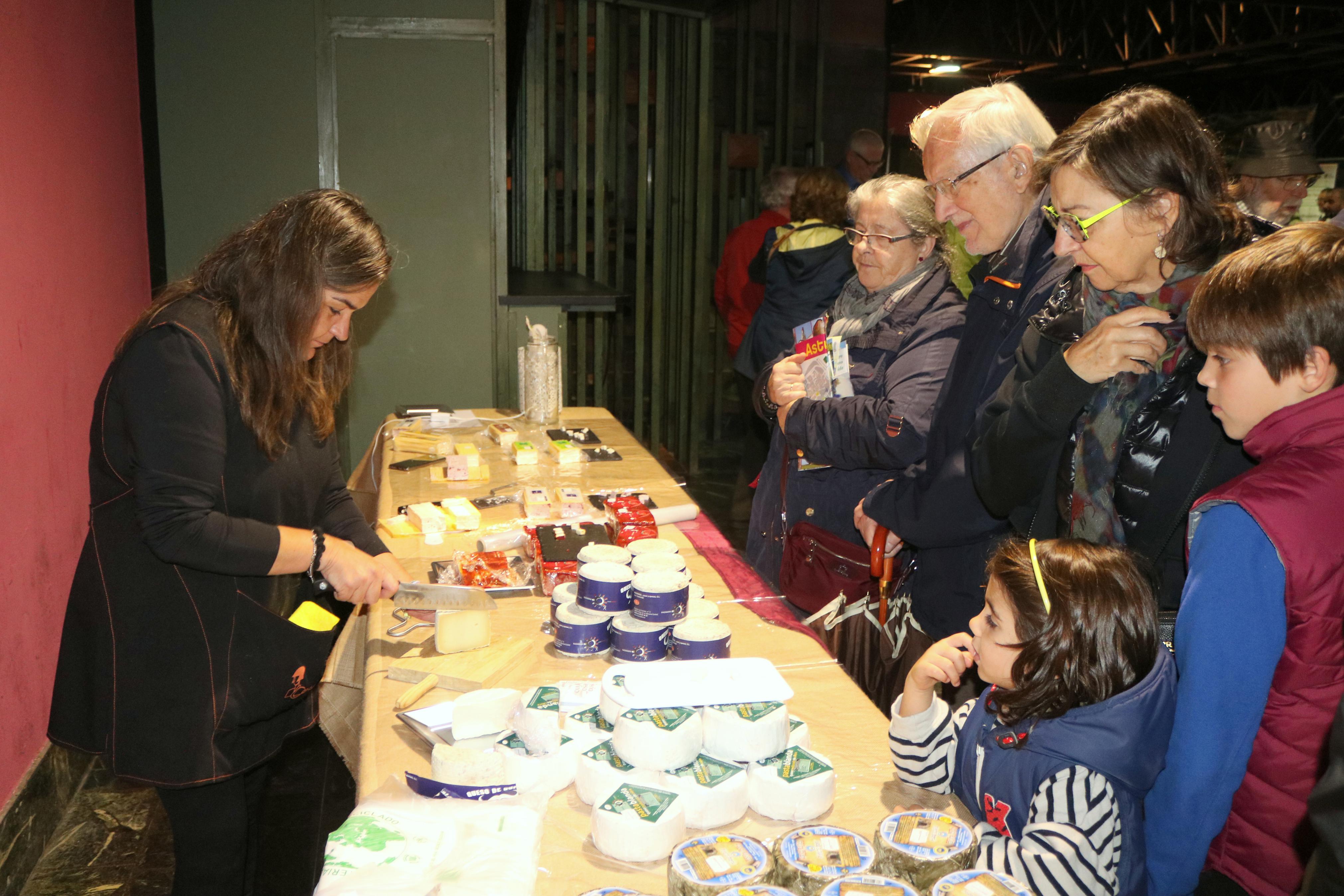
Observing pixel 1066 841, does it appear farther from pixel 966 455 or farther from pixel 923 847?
pixel 966 455

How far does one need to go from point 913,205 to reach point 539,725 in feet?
5.67

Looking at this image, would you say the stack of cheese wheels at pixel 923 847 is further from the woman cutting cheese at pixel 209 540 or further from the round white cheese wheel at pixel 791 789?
the woman cutting cheese at pixel 209 540

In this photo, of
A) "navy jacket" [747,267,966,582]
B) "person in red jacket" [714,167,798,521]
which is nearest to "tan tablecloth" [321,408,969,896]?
"navy jacket" [747,267,966,582]

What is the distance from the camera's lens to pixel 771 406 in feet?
9.02

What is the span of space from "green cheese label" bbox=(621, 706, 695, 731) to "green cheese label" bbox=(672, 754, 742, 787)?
0.18 ft

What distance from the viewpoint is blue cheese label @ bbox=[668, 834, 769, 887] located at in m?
1.02

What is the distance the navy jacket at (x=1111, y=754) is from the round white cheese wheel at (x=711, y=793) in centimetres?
35

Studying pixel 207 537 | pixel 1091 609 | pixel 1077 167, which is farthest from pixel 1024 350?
pixel 207 537

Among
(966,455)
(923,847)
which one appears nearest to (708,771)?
(923,847)

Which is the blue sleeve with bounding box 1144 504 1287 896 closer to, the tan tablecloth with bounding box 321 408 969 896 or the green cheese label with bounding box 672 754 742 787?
the tan tablecloth with bounding box 321 408 969 896

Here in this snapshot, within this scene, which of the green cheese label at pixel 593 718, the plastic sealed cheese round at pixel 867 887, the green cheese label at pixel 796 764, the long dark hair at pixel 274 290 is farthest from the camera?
the long dark hair at pixel 274 290

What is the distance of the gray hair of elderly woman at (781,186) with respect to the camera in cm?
534

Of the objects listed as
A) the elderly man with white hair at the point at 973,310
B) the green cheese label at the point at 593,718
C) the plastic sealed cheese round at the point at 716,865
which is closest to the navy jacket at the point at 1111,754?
the plastic sealed cheese round at the point at 716,865

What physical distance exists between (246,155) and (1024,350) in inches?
155
